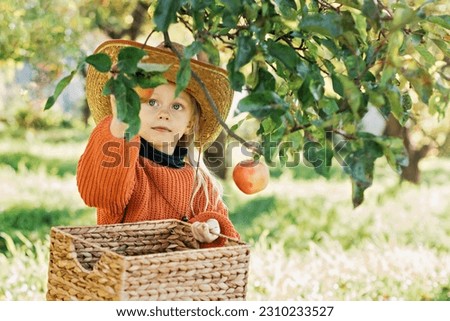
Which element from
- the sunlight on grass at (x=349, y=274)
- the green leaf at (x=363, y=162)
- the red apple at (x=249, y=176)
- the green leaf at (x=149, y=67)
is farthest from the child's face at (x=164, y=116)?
the sunlight on grass at (x=349, y=274)

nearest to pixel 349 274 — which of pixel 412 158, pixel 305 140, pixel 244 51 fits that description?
pixel 305 140

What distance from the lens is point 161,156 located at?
2.53m

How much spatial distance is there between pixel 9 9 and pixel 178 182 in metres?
1.75

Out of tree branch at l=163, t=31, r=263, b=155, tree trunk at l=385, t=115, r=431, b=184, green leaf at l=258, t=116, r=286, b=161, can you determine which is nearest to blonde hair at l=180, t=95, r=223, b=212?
green leaf at l=258, t=116, r=286, b=161

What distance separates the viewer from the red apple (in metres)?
2.26

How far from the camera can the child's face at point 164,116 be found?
7.76 ft

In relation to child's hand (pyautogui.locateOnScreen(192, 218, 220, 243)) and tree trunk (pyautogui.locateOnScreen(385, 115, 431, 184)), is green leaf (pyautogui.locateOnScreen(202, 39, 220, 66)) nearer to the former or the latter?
child's hand (pyautogui.locateOnScreen(192, 218, 220, 243))

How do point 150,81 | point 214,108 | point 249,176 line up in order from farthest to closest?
point 249,176 → point 214,108 → point 150,81

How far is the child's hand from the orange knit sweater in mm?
37

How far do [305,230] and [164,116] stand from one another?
2.64 metres

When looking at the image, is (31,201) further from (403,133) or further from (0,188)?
(403,133)

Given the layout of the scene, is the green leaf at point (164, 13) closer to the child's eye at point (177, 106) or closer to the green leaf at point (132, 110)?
the green leaf at point (132, 110)

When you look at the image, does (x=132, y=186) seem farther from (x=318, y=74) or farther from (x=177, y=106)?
(x=318, y=74)

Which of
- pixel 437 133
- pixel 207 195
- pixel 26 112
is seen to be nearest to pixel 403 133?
pixel 437 133
